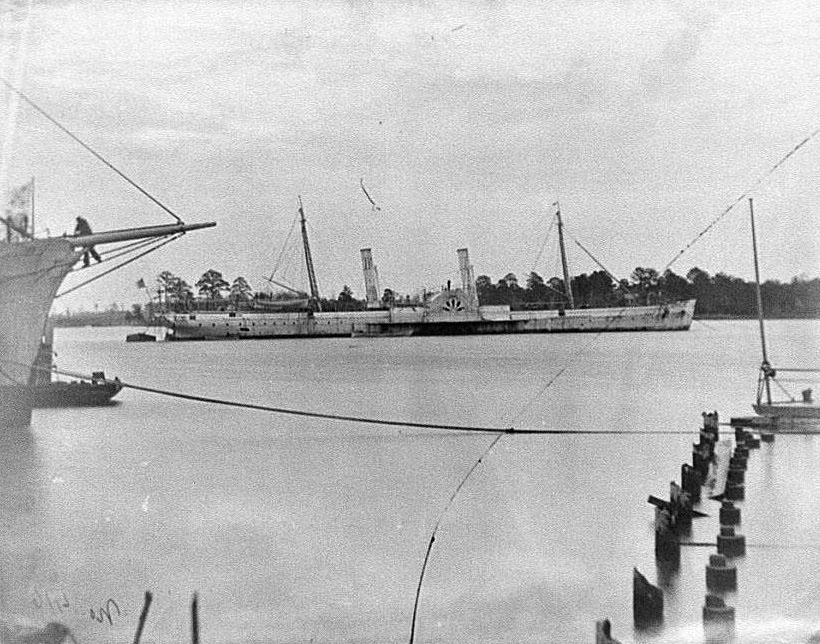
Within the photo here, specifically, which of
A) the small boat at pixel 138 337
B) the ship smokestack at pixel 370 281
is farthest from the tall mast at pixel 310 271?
the small boat at pixel 138 337

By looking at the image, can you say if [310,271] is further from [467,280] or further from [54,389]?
[54,389]

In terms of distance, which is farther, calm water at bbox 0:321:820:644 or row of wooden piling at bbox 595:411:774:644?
calm water at bbox 0:321:820:644

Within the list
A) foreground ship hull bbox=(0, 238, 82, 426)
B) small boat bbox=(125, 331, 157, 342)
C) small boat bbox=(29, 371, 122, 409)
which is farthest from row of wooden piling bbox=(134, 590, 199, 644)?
small boat bbox=(125, 331, 157, 342)

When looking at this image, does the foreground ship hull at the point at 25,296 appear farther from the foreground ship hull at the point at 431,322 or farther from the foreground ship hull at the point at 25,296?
the foreground ship hull at the point at 431,322

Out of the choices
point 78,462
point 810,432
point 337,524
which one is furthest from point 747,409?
point 78,462

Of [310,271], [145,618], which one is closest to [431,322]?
[310,271]

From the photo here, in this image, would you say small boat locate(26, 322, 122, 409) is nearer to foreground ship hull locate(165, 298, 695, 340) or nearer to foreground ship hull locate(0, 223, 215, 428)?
foreground ship hull locate(0, 223, 215, 428)
